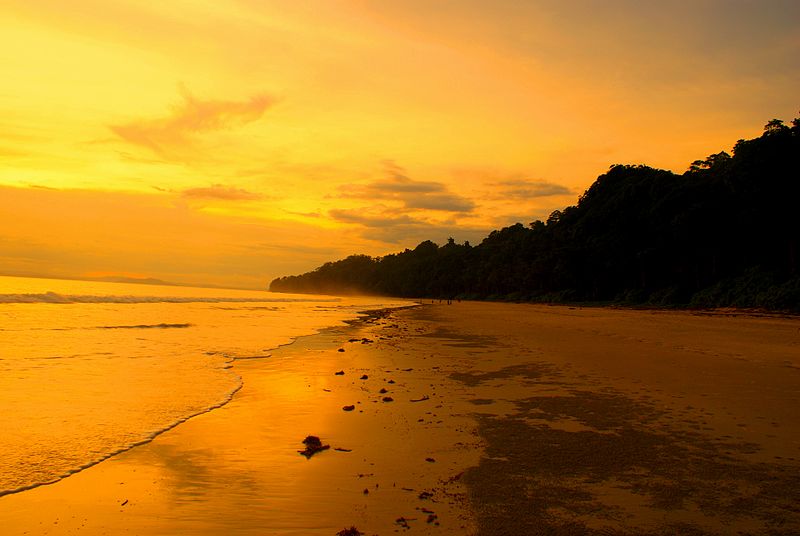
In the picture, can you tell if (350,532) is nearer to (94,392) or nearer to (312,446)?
(312,446)

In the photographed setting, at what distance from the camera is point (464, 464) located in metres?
5.92

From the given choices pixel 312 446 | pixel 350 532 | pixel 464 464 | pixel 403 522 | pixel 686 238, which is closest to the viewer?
pixel 350 532

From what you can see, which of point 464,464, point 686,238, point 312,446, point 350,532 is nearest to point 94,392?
point 312,446

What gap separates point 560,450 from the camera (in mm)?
6414

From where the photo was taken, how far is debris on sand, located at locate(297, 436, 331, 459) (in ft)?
21.4

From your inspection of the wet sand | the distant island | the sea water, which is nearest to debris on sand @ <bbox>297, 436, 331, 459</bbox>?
the wet sand

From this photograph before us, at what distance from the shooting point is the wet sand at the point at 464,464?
4496 mm

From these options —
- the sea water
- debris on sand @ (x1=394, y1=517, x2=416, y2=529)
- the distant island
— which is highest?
the distant island

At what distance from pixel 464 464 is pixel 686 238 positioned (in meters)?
63.1

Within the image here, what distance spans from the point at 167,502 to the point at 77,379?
27.4 ft

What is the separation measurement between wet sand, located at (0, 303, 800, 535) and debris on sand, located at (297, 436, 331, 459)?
0.40 ft

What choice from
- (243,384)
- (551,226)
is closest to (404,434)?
(243,384)

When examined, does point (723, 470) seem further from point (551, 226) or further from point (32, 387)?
point (551, 226)

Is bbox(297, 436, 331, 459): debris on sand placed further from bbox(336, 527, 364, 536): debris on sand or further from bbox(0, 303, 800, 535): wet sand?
bbox(336, 527, 364, 536): debris on sand
